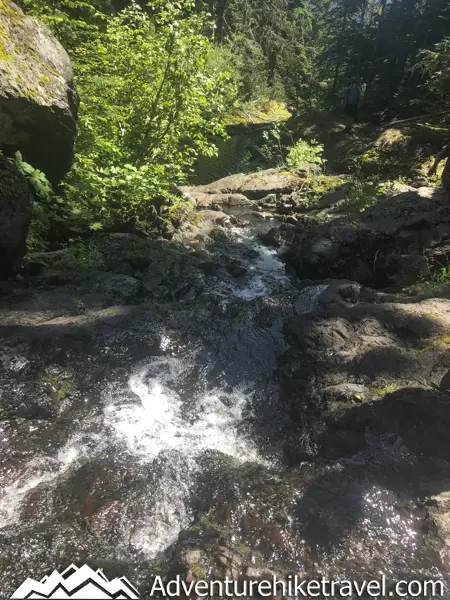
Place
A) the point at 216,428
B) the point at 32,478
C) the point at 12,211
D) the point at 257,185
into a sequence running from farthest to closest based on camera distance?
the point at 257,185 < the point at 12,211 < the point at 216,428 < the point at 32,478

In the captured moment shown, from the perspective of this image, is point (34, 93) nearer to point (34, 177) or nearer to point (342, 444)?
point (34, 177)

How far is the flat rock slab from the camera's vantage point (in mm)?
16453

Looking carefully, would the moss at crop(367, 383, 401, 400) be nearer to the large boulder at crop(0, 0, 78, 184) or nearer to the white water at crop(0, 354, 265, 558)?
the white water at crop(0, 354, 265, 558)

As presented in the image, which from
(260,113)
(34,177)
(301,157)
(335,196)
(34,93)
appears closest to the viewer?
(34,93)

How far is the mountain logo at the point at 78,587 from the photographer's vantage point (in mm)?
2582

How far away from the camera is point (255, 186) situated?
16875 mm

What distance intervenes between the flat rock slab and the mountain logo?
14239mm

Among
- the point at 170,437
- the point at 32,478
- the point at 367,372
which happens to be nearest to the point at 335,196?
the point at 367,372

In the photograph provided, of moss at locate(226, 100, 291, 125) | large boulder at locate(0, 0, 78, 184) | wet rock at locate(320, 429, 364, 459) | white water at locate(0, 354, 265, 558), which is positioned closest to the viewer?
white water at locate(0, 354, 265, 558)

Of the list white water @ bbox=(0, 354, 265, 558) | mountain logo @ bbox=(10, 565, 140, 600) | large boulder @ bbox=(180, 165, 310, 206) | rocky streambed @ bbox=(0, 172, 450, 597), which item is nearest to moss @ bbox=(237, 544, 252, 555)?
rocky streambed @ bbox=(0, 172, 450, 597)

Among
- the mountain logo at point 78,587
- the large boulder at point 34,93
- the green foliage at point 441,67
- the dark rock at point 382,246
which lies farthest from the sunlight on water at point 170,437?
the green foliage at point 441,67

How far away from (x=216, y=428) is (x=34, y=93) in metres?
6.03

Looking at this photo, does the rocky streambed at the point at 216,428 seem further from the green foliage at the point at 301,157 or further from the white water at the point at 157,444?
the green foliage at the point at 301,157

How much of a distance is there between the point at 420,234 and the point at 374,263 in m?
1.36
